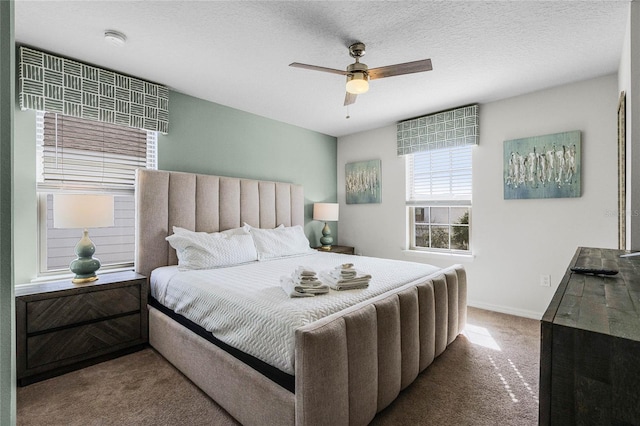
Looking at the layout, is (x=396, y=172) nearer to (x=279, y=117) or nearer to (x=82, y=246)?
(x=279, y=117)

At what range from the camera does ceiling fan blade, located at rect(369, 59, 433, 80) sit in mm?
2016

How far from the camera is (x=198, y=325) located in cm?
208

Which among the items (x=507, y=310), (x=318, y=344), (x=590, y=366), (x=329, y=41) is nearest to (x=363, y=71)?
(x=329, y=41)

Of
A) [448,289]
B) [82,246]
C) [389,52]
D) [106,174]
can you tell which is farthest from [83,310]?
[389,52]

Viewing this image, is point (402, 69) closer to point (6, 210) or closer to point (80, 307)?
point (6, 210)

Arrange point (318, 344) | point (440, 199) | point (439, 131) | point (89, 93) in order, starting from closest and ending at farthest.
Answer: point (318, 344) < point (89, 93) < point (439, 131) < point (440, 199)

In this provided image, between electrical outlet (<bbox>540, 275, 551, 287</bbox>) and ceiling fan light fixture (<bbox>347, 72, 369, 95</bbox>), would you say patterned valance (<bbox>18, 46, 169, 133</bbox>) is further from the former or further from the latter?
electrical outlet (<bbox>540, 275, 551, 287</bbox>)

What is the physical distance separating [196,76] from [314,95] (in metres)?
1.22

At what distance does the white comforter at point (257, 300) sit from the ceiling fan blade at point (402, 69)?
60.3 inches

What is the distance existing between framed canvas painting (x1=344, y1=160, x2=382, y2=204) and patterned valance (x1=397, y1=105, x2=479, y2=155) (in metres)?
0.54

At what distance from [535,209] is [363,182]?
2.32 metres

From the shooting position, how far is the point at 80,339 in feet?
7.41

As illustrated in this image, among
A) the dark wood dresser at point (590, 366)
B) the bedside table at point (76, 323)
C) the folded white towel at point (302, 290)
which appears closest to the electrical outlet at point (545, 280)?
the folded white towel at point (302, 290)

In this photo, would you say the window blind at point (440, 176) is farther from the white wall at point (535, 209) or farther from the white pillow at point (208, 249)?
the white pillow at point (208, 249)
